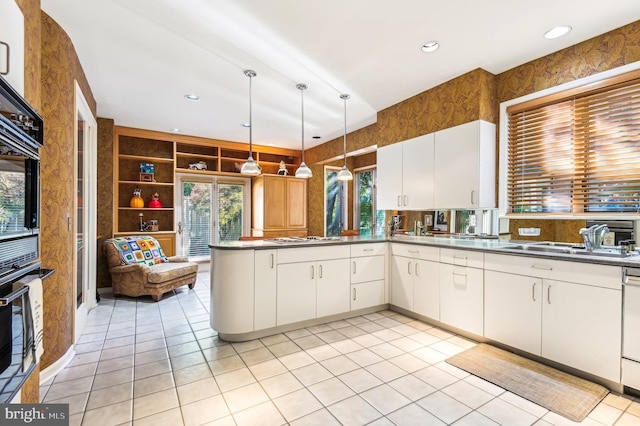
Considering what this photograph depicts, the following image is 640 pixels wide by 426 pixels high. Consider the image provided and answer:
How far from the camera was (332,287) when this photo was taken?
Result: 3.38m

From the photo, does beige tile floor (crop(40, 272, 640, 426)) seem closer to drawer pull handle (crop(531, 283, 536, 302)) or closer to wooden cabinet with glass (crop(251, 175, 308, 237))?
drawer pull handle (crop(531, 283, 536, 302))

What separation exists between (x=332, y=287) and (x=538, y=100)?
2866 millimetres

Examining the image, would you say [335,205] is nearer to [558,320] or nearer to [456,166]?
[456,166]

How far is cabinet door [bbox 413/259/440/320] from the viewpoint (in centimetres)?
320

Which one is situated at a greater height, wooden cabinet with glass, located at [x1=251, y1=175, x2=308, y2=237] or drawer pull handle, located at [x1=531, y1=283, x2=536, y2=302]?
wooden cabinet with glass, located at [x1=251, y1=175, x2=308, y2=237]

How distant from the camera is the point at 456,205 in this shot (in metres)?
3.45

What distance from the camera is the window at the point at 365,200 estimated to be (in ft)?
23.8

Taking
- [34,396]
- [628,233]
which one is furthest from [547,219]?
[34,396]

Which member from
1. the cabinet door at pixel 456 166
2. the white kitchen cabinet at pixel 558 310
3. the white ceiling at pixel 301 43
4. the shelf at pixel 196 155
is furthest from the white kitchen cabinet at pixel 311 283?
the shelf at pixel 196 155

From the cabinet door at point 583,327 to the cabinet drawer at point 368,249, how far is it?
1701mm

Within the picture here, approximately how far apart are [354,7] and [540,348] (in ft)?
9.93

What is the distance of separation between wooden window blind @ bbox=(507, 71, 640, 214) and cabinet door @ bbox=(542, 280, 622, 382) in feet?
3.16

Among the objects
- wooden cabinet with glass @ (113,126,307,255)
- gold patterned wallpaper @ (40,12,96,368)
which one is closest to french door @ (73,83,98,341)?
gold patterned wallpaper @ (40,12,96,368)

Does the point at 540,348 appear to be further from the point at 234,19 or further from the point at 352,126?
the point at 352,126
